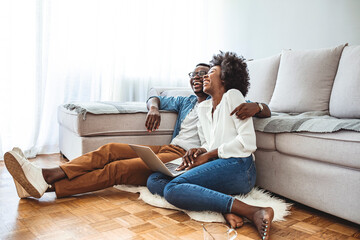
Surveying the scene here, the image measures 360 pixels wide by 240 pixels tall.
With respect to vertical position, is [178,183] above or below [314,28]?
below

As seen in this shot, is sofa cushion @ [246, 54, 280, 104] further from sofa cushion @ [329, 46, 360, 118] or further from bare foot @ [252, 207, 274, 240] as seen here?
bare foot @ [252, 207, 274, 240]

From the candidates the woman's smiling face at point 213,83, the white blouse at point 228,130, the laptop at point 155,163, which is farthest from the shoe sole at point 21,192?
the woman's smiling face at point 213,83

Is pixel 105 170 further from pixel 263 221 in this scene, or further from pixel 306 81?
pixel 306 81

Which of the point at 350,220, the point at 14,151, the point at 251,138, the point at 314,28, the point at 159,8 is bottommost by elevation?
the point at 350,220

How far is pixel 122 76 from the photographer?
3.29 m

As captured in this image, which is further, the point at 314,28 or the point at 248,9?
the point at 248,9

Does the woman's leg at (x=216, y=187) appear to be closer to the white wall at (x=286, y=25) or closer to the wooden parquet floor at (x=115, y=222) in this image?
the wooden parquet floor at (x=115, y=222)

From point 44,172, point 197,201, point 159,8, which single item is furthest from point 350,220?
point 159,8

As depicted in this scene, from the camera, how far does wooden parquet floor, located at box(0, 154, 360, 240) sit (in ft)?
3.75

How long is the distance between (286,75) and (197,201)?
1.32m

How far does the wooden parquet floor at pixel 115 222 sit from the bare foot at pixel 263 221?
1.7 inches

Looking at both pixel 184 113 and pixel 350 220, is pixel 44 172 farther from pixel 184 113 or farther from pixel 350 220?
pixel 350 220

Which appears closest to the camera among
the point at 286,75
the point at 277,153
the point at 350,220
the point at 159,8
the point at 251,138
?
the point at 350,220

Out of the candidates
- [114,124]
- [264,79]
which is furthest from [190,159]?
[264,79]
